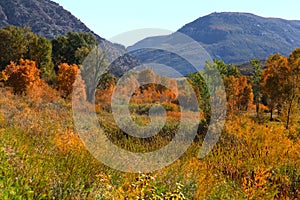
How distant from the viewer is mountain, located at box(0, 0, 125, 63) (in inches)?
6668

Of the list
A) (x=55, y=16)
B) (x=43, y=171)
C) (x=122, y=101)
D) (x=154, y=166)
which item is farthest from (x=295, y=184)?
(x=55, y=16)

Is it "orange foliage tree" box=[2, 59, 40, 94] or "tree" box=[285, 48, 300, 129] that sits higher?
"tree" box=[285, 48, 300, 129]

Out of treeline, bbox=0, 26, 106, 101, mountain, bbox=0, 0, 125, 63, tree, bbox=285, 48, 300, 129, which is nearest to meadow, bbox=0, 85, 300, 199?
tree, bbox=285, 48, 300, 129

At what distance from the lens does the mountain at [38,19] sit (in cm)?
16938

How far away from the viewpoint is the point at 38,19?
18062 cm

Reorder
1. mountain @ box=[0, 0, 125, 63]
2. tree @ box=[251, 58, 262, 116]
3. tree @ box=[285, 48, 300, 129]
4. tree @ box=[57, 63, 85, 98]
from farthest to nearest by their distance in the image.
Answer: mountain @ box=[0, 0, 125, 63]
tree @ box=[251, 58, 262, 116]
tree @ box=[57, 63, 85, 98]
tree @ box=[285, 48, 300, 129]

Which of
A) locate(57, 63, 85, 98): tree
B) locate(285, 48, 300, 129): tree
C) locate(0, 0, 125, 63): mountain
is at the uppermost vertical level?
locate(0, 0, 125, 63): mountain

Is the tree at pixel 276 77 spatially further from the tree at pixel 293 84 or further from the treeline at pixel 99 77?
the tree at pixel 293 84

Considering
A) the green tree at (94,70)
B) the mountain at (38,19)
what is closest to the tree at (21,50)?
the green tree at (94,70)

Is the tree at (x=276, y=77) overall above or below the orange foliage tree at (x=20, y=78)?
above

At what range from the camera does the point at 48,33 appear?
166m

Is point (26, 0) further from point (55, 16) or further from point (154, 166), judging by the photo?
point (154, 166)

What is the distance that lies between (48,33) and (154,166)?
16999 centimetres

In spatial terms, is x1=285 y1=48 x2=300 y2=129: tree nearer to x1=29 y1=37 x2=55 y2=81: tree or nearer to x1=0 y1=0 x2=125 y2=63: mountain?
x1=29 y1=37 x2=55 y2=81: tree
